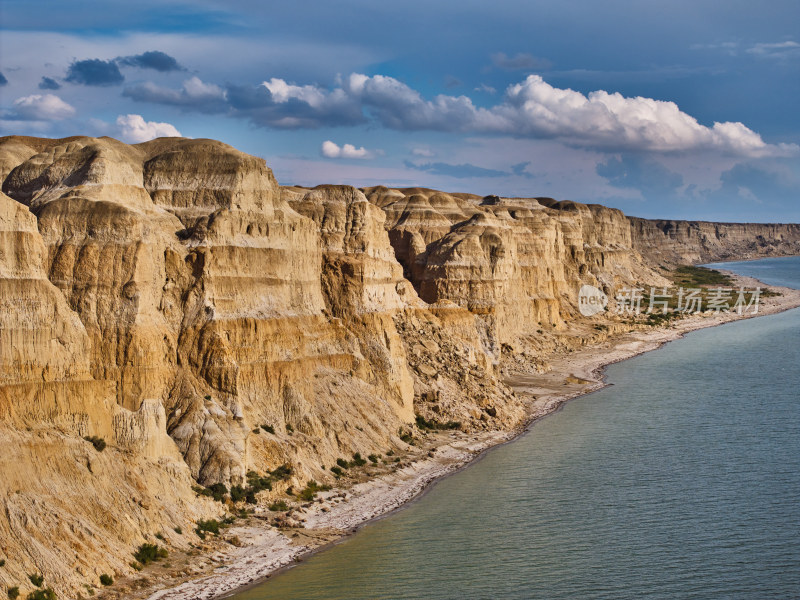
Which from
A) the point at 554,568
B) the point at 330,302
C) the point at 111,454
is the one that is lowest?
the point at 554,568

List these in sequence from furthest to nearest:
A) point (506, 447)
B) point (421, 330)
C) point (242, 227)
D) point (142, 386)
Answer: point (421, 330)
point (506, 447)
point (242, 227)
point (142, 386)

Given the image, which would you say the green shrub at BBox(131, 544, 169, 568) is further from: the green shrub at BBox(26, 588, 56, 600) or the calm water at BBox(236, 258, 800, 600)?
the green shrub at BBox(26, 588, 56, 600)

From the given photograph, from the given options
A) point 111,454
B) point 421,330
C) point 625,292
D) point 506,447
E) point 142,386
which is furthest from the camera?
point 625,292

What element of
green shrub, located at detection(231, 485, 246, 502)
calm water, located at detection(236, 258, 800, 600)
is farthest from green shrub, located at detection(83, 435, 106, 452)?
calm water, located at detection(236, 258, 800, 600)

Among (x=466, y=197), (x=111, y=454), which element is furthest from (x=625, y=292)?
(x=111, y=454)

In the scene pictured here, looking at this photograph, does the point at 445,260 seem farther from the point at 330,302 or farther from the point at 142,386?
the point at 142,386
